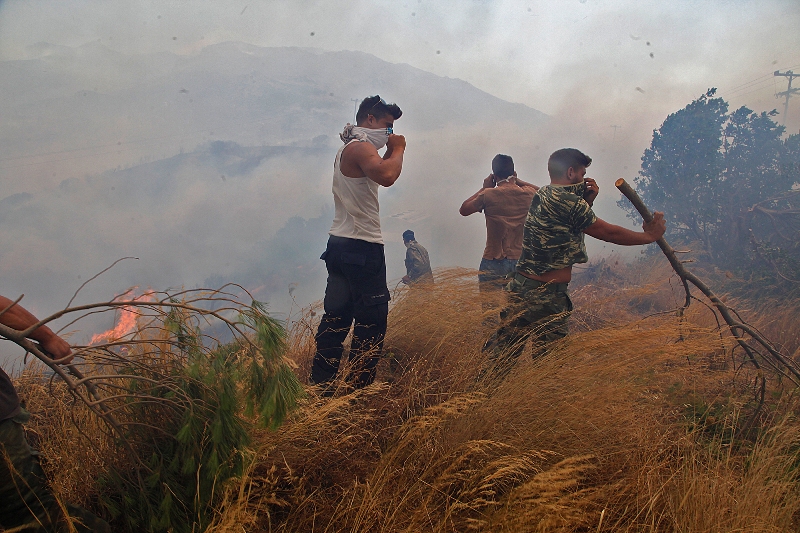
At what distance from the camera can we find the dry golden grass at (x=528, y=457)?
164 cm

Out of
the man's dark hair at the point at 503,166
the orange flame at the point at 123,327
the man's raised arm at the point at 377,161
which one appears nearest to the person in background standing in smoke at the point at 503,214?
the man's dark hair at the point at 503,166

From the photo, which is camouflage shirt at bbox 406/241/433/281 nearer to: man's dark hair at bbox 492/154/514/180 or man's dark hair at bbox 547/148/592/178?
man's dark hair at bbox 492/154/514/180

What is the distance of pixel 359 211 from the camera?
2.61 metres

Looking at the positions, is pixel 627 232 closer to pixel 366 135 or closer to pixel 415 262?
pixel 366 135

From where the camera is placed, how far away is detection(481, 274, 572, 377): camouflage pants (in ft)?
9.19

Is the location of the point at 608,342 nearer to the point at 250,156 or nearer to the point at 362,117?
the point at 362,117

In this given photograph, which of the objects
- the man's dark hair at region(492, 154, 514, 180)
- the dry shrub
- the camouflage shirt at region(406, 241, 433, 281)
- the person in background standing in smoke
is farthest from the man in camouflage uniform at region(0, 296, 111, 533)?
the camouflage shirt at region(406, 241, 433, 281)

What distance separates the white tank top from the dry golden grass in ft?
2.69

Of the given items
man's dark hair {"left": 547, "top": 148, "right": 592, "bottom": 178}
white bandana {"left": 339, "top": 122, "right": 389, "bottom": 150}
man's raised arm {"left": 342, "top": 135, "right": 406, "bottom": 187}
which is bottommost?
man's raised arm {"left": 342, "top": 135, "right": 406, "bottom": 187}

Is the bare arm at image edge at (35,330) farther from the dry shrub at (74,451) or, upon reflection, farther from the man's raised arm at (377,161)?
the man's raised arm at (377,161)

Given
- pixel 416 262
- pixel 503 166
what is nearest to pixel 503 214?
pixel 503 166

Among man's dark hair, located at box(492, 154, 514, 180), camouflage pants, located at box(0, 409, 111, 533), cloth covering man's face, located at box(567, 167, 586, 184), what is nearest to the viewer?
camouflage pants, located at box(0, 409, 111, 533)

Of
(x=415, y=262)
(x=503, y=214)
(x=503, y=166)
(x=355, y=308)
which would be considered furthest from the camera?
(x=415, y=262)

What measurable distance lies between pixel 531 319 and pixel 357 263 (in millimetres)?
1154
